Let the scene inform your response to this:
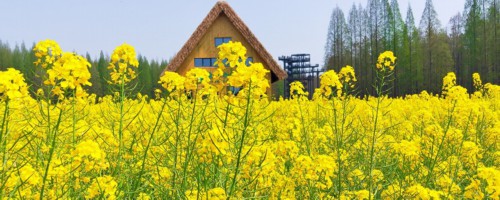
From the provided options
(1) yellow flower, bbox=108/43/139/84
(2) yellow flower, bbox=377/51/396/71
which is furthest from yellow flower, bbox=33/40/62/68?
(2) yellow flower, bbox=377/51/396/71

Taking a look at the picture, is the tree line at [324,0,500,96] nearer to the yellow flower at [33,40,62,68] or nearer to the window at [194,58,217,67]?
the window at [194,58,217,67]

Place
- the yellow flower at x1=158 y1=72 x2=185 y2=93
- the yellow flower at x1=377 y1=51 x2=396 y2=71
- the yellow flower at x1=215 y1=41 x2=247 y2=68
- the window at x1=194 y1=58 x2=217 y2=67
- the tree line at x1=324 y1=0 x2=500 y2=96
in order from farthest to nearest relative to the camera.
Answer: the tree line at x1=324 y1=0 x2=500 y2=96
the window at x1=194 y1=58 x2=217 y2=67
the yellow flower at x1=377 y1=51 x2=396 y2=71
the yellow flower at x1=158 y1=72 x2=185 y2=93
the yellow flower at x1=215 y1=41 x2=247 y2=68

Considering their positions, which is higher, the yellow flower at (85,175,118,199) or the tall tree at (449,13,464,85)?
the tall tree at (449,13,464,85)

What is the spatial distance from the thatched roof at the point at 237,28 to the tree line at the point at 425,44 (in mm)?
12627

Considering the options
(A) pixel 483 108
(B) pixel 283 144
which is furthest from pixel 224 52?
(A) pixel 483 108

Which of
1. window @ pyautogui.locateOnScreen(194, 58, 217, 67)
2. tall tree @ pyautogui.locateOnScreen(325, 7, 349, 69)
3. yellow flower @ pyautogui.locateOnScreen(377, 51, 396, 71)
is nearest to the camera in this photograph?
yellow flower @ pyautogui.locateOnScreen(377, 51, 396, 71)

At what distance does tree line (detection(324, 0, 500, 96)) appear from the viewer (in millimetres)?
28866

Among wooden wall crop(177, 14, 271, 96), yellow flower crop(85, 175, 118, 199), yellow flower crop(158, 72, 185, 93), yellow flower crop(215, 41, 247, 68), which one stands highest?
wooden wall crop(177, 14, 271, 96)

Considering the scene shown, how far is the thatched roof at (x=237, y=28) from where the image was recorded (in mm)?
16938

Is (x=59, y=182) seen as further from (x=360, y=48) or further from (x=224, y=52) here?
(x=360, y=48)

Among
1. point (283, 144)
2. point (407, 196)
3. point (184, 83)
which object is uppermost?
point (184, 83)

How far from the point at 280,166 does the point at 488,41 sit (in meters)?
28.9

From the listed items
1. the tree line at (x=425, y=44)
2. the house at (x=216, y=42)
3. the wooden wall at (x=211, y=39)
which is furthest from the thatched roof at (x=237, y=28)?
the tree line at (x=425, y=44)

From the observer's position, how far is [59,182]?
265cm
